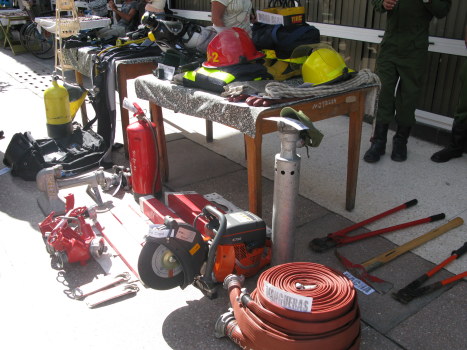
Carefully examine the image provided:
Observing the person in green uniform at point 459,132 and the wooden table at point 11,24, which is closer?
the person in green uniform at point 459,132

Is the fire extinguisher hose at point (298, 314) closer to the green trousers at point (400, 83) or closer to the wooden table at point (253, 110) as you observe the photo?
the wooden table at point (253, 110)

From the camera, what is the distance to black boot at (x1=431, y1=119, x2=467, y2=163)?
4.20m

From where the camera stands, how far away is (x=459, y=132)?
13.7ft

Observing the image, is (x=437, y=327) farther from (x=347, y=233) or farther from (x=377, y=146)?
(x=377, y=146)

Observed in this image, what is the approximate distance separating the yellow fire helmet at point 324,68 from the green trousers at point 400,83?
4.17 feet

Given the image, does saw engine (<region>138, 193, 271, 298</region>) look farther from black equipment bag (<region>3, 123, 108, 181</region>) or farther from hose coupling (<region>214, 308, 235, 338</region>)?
black equipment bag (<region>3, 123, 108, 181</region>)

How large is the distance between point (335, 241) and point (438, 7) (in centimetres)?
212

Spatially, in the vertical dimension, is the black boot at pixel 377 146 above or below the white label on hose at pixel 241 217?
below

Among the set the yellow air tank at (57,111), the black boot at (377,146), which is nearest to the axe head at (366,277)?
the black boot at (377,146)

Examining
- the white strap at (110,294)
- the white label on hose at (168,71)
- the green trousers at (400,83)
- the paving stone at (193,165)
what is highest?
the white label on hose at (168,71)

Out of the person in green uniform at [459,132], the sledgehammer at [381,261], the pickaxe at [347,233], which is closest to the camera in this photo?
the sledgehammer at [381,261]

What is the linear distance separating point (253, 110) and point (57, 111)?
2.43m

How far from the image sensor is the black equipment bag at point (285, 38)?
340cm

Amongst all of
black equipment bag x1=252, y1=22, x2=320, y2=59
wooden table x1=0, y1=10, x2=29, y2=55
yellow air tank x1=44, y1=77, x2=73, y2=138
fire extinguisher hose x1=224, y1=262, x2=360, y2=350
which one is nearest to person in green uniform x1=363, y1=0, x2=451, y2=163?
black equipment bag x1=252, y1=22, x2=320, y2=59
